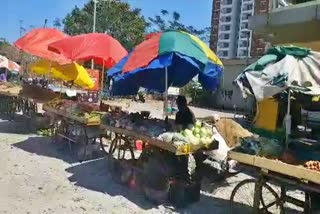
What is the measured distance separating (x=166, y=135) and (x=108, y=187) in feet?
5.42

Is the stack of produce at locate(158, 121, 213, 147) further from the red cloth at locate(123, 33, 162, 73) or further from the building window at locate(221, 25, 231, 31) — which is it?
the building window at locate(221, 25, 231, 31)

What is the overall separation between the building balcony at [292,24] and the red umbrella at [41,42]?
569 centimetres

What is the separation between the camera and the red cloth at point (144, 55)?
720 centimetres

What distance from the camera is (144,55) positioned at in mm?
7363

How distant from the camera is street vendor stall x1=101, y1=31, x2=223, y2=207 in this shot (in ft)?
22.5

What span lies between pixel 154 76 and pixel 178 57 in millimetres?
1591

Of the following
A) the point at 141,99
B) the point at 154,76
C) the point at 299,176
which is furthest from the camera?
the point at 141,99

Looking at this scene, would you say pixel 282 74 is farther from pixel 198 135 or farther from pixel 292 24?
pixel 292 24

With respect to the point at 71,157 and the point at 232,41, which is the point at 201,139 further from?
the point at 232,41

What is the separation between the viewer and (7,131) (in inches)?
532

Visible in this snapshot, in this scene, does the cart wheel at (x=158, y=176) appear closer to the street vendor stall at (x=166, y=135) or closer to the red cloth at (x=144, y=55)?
the street vendor stall at (x=166, y=135)

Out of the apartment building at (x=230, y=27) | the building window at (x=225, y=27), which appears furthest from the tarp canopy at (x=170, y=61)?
the building window at (x=225, y=27)

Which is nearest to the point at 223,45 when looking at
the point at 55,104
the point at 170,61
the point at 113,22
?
the point at 113,22

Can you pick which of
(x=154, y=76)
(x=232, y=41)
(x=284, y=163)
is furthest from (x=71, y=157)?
(x=232, y=41)
